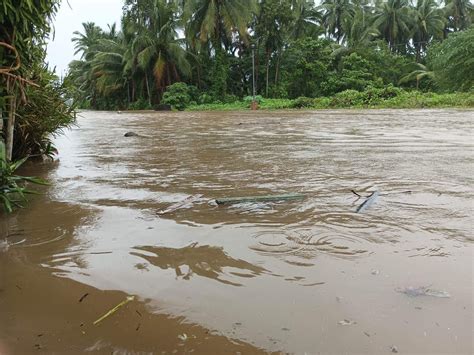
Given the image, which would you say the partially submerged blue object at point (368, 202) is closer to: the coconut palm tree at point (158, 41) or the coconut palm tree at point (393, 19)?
the coconut palm tree at point (158, 41)

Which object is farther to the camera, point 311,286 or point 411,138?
point 411,138

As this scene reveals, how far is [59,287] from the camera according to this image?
2363 mm

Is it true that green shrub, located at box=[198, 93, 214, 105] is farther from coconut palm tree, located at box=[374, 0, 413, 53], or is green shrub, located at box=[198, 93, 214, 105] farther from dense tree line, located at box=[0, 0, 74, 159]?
dense tree line, located at box=[0, 0, 74, 159]

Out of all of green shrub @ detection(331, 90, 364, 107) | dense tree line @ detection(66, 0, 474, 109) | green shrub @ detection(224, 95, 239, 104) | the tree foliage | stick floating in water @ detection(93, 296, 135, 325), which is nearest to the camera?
stick floating in water @ detection(93, 296, 135, 325)

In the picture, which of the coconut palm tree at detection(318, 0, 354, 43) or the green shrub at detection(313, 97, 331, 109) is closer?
the green shrub at detection(313, 97, 331, 109)

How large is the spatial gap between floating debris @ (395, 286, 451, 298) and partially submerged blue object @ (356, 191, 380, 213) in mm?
1344

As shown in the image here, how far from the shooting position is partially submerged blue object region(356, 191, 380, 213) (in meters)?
3.61

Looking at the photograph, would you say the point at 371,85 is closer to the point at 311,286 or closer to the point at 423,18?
the point at 423,18

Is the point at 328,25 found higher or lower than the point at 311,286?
higher

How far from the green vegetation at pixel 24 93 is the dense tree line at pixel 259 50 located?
85.2ft

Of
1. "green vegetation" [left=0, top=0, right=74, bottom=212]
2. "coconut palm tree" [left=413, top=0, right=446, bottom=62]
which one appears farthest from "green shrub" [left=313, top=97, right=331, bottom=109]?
"green vegetation" [left=0, top=0, right=74, bottom=212]

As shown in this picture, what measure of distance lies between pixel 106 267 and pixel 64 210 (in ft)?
4.91

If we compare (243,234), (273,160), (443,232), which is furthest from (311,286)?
(273,160)

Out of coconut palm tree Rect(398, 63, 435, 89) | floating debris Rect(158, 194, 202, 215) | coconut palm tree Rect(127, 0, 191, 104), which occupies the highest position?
coconut palm tree Rect(127, 0, 191, 104)
